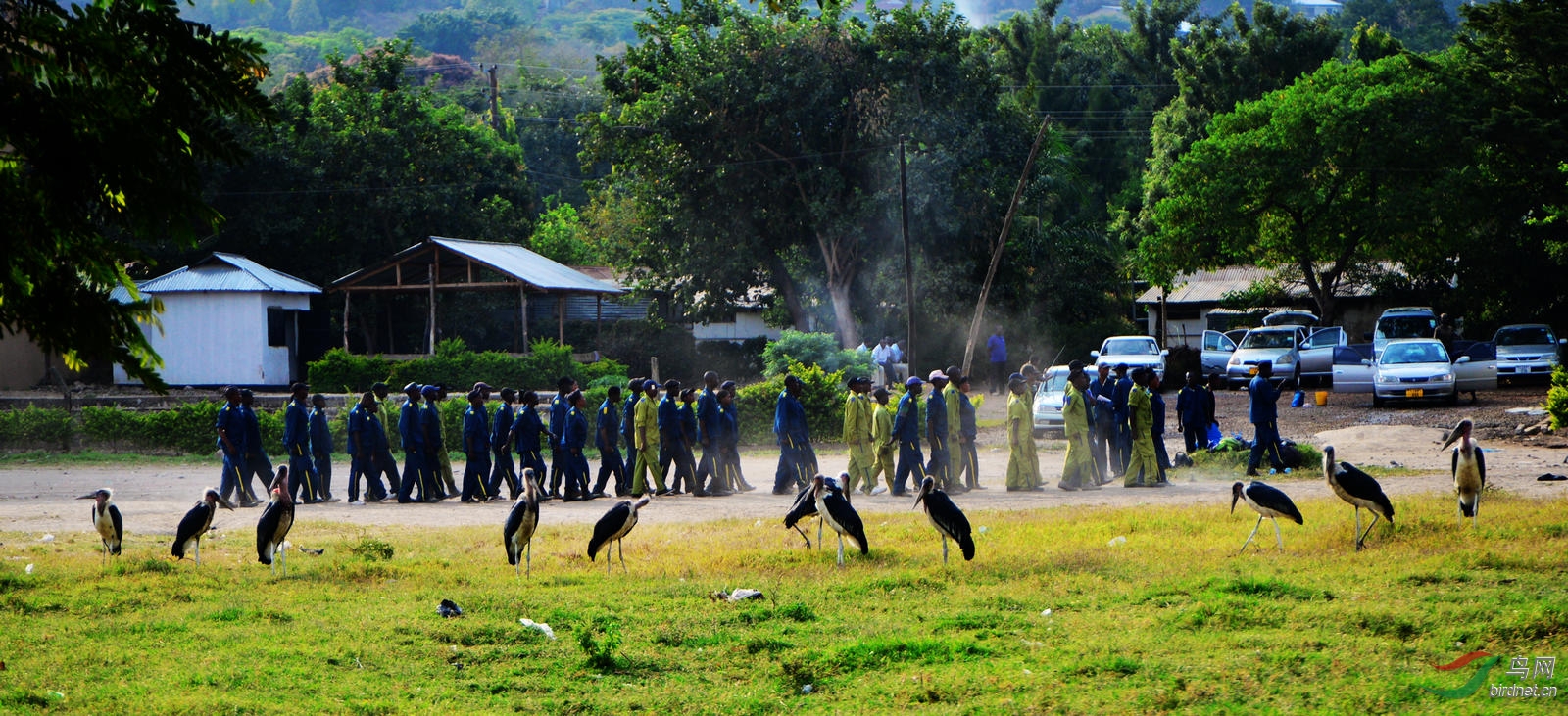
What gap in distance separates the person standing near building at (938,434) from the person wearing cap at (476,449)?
5.84 metres

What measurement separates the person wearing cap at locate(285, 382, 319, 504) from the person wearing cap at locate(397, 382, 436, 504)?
1150 mm

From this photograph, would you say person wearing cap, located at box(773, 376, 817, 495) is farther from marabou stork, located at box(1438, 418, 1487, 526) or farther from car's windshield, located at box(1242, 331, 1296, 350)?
car's windshield, located at box(1242, 331, 1296, 350)

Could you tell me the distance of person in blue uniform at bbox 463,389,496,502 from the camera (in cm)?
1720

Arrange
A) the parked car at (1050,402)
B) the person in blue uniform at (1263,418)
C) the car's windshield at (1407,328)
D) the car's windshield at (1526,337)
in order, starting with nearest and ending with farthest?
the person in blue uniform at (1263,418) < the parked car at (1050,402) < the car's windshield at (1526,337) < the car's windshield at (1407,328)

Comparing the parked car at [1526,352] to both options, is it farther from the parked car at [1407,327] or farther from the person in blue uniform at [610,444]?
the person in blue uniform at [610,444]

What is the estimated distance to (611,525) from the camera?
34.0ft

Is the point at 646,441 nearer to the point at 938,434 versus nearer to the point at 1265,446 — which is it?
the point at 938,434

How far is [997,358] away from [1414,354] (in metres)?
10.2

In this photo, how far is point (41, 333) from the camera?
4.87 meters

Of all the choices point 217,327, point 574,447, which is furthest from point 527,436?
point 217,327

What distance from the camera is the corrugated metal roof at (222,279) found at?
105 feet

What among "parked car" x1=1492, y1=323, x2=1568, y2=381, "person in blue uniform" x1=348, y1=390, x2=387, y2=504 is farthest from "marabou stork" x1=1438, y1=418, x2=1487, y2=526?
"parked car" x1=1492, y1=323, x2=1568, y2=381

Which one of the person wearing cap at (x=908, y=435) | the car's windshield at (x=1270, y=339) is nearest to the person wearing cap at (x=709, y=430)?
the person wearing cap at (x=908, y=435)

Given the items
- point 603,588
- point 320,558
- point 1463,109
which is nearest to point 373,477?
point 320,558
